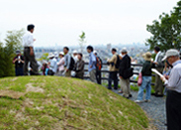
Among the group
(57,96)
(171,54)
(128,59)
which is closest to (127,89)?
(128,59)

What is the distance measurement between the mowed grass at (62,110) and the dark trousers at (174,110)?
122cm

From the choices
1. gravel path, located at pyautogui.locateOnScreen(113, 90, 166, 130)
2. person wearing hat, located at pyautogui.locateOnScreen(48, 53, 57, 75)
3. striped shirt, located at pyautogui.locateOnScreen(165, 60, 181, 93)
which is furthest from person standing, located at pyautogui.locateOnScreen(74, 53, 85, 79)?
striped shirt, located at pyautogui.locateOnScreen(165, 60, 181, 93)

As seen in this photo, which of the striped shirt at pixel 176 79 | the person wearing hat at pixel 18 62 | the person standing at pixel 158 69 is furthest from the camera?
the person wearing hat at pixel 18 62

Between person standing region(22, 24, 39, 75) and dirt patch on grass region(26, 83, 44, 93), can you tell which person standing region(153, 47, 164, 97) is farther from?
dirt patch on grass region(26, 83, 44, 93)

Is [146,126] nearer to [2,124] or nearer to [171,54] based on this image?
[171,54]

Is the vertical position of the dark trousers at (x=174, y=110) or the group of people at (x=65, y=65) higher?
the group of people at (x=65, y=65)

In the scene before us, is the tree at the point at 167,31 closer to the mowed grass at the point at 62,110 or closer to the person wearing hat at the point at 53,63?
the mowed grass at the point at 62,110

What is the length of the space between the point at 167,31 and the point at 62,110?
6.70m

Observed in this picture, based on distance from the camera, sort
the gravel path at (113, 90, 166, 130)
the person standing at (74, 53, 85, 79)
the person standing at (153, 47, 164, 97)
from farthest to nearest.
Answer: the person standing at (153, 47, 164, 97) < the person standing at (74, 53, 85, 79) < the gravel path at (113, 90, 166, 130)

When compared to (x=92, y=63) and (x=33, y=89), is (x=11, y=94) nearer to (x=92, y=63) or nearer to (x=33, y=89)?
(x=33, y=89)

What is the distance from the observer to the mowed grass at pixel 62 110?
141 inches

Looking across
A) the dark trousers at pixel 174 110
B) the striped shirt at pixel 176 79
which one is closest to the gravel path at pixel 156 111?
the dark trousers at pixel 174 110

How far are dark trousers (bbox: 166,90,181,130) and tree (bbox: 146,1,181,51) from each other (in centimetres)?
438

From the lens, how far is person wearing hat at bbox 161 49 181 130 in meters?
3.48
